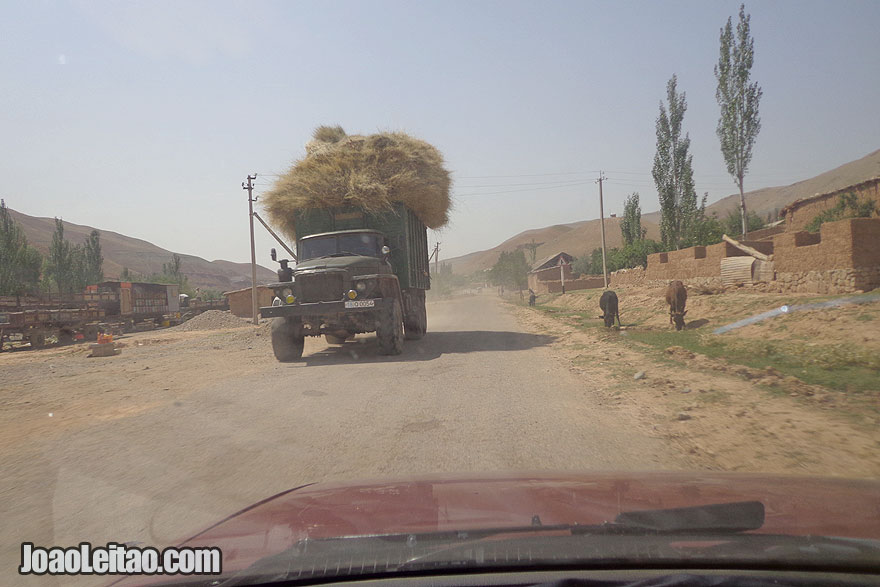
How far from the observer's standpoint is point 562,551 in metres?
1.42

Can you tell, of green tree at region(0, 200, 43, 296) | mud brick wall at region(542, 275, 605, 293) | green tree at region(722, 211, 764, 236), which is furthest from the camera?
green tree at region(0, 200, 43, 296)

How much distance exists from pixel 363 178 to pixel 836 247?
11.8 metres

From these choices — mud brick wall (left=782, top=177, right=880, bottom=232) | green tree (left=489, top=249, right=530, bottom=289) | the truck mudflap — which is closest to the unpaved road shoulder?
the truck mudflap

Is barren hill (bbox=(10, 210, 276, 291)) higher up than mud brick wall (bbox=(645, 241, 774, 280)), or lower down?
higher up

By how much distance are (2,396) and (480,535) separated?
885 cm

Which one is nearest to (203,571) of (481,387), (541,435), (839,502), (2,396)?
(839,502)

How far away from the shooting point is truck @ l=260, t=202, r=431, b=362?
9577mm

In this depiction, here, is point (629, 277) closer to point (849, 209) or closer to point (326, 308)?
point (849, 209)

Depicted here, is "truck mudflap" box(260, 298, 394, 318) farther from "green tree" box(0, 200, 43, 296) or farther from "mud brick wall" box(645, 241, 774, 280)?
"green tree" box(0, 200, 43, 296)

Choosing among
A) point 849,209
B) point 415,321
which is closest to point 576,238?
point 849,209

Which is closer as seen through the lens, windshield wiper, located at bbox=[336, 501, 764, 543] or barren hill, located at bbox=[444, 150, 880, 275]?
windshield wiper, located at bbox=[336, 501, 764, 543]

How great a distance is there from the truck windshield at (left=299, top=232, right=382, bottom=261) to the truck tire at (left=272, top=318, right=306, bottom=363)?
5.63ft

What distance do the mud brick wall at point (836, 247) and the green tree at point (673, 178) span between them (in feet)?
57.2

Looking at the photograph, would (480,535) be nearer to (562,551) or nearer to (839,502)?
(562,551)
